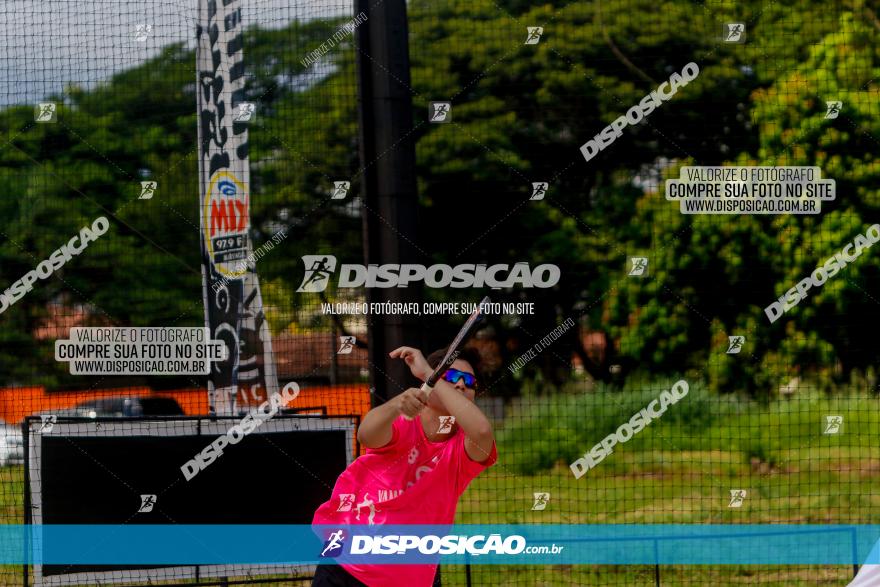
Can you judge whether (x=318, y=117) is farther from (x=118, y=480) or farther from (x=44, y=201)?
(x=118, y=480)

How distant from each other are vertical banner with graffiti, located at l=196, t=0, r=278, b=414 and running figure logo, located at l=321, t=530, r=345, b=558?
3012 millimetres

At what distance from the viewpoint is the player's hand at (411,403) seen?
3.80m

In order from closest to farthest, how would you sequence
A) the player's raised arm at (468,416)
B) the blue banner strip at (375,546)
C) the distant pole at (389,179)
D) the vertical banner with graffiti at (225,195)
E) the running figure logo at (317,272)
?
the player's raised arm at (468,416) < the blue banner strip at (375,546) < the distant pole at (389,179) < the vertical banner with graffiti at (225,195) < the running figure logo at (317,272)

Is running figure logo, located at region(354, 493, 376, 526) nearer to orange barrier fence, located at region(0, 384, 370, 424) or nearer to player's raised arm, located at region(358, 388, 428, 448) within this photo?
player's raised arm, located at region(358, 388, 428, 448)

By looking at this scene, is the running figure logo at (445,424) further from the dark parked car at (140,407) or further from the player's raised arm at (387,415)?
the dark parked car at (140,407)

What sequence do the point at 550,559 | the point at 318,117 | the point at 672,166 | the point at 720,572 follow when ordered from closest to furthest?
the point at 550,559, the point at 720,572, the point at 318,117, the point at 672,166

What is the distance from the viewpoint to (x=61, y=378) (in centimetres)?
1248

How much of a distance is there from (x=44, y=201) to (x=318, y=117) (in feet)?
14.7

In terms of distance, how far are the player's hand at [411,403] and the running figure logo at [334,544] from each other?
1.80 feet

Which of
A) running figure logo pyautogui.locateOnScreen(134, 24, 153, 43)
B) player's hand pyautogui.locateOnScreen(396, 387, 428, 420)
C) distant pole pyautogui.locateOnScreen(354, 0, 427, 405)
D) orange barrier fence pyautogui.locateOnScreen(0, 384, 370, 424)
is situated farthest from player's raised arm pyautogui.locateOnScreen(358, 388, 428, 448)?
orange barrier fence pyautogui.locateOnScreen(0, 384, 370, 424)

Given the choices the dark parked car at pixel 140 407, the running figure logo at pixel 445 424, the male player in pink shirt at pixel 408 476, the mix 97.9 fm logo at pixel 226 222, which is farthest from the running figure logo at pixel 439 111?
the dark parked car at pixel 140 407

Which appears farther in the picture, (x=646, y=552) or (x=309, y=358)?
(x=309, y=358)

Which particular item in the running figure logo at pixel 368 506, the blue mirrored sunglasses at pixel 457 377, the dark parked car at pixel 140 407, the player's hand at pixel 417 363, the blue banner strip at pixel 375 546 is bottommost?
the blue banner strip at pixel 375 546

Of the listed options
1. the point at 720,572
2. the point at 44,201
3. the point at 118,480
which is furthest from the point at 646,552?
the point at 44,201
